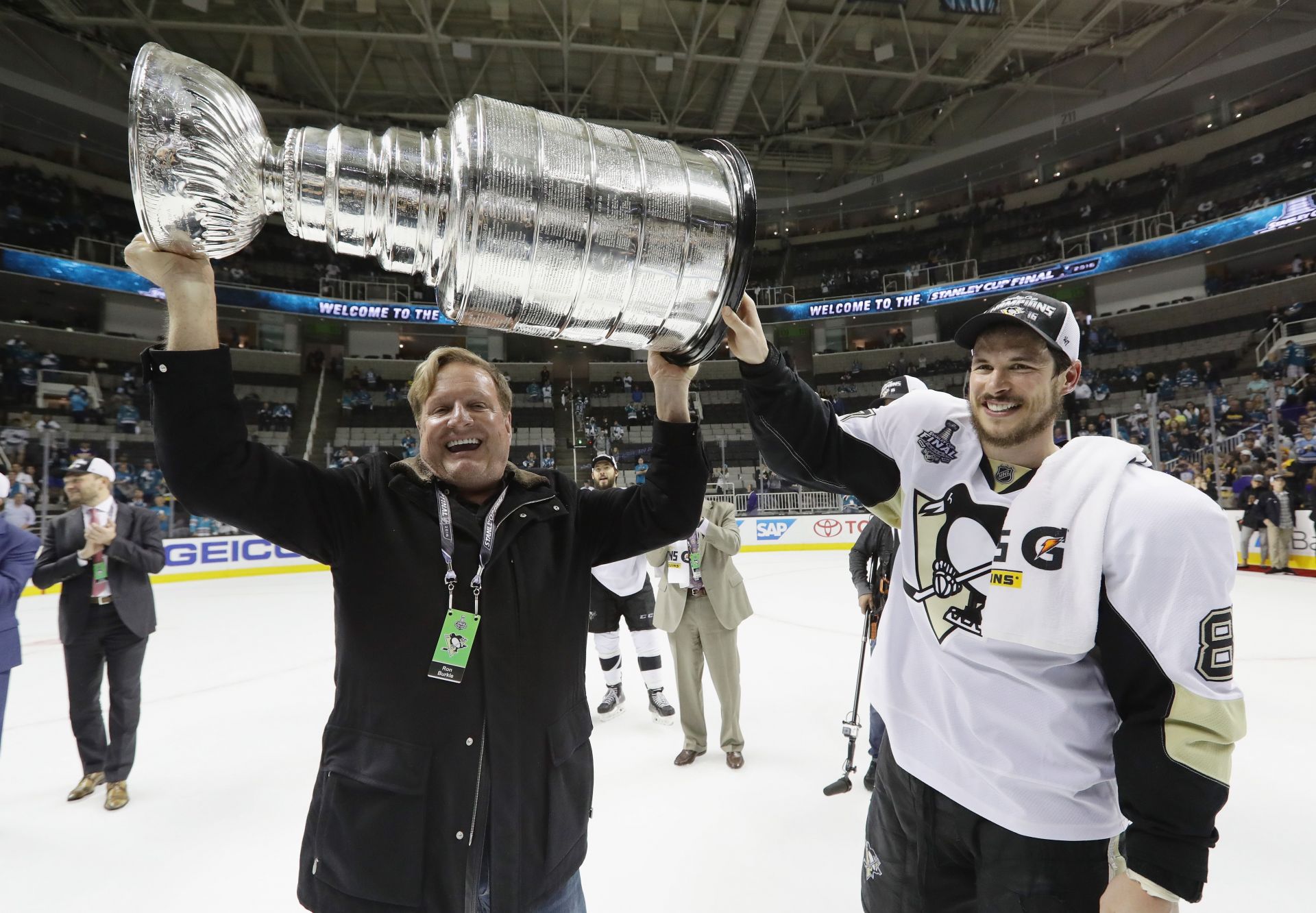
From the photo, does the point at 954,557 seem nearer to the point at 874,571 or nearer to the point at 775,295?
the point at 874,571

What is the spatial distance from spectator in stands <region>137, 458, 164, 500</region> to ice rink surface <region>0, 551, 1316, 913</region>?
29.9 feet

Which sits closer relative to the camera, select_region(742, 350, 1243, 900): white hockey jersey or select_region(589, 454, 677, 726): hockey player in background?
select_region(742, 350, 1243, 900): white hockey jersey

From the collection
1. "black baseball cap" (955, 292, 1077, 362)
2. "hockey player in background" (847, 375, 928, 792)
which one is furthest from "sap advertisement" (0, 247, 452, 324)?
"black baseball cap" (955, 292, 1077, 362)

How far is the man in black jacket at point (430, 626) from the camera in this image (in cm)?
114

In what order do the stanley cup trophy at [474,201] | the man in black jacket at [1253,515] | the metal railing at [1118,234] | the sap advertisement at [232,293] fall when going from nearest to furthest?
the stanley cup trophy at [474,201], the man in black jacket at [1253,515], the sap advertisement at [232,293], the metal railing at [1118,234]

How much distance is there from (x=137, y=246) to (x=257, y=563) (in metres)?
12.9

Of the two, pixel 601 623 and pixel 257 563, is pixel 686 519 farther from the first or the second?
pixel 257 563

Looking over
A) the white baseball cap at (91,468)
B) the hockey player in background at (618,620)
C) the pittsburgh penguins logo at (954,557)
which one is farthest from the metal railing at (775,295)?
the pittsburgh penguins logo at (954,557)

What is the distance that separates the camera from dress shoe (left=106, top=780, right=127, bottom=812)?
11.2 ft

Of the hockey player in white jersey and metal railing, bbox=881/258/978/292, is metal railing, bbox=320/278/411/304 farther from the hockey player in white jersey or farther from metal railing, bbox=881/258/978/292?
the hockey player in white jersey

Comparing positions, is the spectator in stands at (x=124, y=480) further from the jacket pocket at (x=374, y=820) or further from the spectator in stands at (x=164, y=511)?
the jacket pocket at (x=374, y=820)

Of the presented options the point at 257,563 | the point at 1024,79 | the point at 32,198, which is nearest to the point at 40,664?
the point at 257,563

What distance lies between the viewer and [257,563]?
483 inches

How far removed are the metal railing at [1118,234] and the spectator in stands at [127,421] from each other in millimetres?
24269
